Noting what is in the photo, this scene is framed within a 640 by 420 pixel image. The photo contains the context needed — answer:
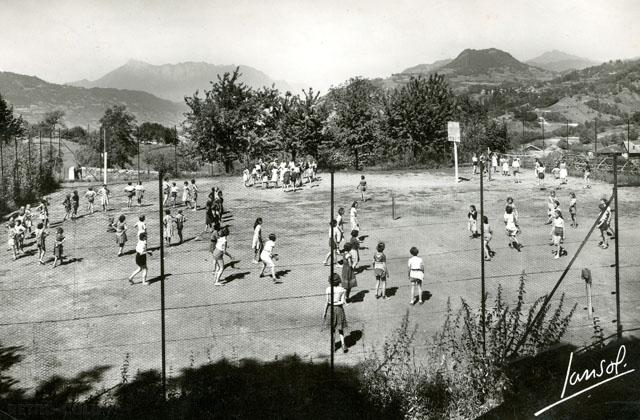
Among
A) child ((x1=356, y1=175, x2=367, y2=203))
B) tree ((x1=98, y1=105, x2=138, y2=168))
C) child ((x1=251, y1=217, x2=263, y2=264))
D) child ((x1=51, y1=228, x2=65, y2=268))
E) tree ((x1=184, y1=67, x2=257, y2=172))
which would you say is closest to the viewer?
child ((x1=251, y1=217, x2=263, y2=264))

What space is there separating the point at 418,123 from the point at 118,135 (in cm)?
3405

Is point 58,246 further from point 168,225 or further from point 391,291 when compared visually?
point 391,291

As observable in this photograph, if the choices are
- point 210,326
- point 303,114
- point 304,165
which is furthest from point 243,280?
point 303,114

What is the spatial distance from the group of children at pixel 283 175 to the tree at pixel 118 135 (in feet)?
85.8

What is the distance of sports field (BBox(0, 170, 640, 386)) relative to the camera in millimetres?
12469

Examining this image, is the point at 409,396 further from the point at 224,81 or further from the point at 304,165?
the point at 224,81

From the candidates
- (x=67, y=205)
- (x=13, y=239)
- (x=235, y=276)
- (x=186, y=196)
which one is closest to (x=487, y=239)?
(x=235, y=276)

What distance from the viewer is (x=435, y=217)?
84.6ft

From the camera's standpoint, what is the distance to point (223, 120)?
138 feet

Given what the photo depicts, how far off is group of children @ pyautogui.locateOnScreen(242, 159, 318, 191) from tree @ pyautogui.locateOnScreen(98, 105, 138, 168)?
26.2 metres

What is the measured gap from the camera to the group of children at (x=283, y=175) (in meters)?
33.2

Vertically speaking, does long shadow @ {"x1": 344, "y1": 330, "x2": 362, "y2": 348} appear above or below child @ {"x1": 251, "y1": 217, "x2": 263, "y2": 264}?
below

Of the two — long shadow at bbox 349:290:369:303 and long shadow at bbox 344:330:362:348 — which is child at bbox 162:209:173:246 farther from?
long shadow at bbox 344:330:362:348

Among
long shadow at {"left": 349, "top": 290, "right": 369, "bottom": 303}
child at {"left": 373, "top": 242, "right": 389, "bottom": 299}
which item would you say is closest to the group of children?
long shadow at {"left": 349, "top": 290, "right": 369, "bottom": 303}
